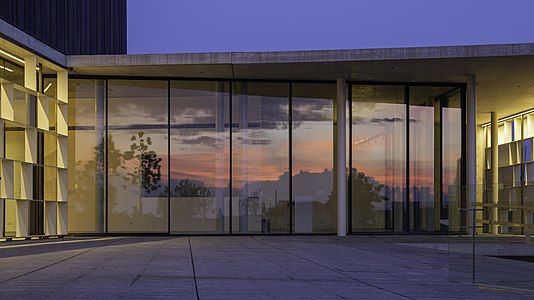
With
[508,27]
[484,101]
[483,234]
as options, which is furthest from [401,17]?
[483,234]

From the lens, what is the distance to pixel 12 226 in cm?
2061

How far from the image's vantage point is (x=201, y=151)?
24.7 metres

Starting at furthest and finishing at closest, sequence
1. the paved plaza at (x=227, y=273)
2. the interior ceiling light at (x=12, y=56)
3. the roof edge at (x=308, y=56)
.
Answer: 1. the roof edge at (x=308, y=56)
2. the interior ceiling light at (x=12, y=56)
3. the paved plaza at (x=227, y=273)

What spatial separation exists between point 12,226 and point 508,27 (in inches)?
1936

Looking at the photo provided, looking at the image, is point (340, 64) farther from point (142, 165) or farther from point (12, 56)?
point (12, 56)

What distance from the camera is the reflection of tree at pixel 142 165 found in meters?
24.4

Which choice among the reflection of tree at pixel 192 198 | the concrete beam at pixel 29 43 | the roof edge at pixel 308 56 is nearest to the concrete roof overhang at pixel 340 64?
the roof edge at pixel 308 56

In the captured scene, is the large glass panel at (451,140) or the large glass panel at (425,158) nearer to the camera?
the large glass panel at (425,158)

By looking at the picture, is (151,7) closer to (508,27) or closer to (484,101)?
(508,27)

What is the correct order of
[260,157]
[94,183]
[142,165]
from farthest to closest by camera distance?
[260,157] → [142,165] → [94,183]

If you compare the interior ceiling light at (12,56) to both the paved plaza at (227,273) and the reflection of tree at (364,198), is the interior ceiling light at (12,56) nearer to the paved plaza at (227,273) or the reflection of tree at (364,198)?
the paved plaza at (227,273)

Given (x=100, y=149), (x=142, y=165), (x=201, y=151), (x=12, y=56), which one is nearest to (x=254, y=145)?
(x=201, y=151)

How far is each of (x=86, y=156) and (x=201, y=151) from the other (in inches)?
154

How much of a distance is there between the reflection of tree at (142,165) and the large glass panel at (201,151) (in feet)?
1.92
